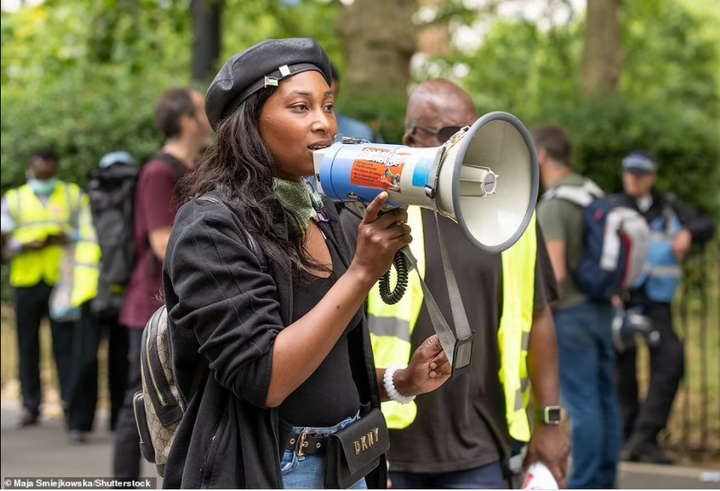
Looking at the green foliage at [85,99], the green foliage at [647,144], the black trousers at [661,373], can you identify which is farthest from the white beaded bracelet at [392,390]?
the green foliage at [647,144]

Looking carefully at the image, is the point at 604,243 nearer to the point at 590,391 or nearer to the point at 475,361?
the point at 590,391

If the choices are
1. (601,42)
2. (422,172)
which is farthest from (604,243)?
(601,42)

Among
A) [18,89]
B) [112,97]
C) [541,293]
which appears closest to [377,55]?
[112,97]

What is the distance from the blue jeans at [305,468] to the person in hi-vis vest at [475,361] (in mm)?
917

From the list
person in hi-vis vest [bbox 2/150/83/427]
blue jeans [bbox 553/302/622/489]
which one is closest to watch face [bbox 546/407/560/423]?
blue jeans [bbox 553/302/622/489]

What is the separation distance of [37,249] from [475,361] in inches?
208

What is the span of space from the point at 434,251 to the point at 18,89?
9032 mm

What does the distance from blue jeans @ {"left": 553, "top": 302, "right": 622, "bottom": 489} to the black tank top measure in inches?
141

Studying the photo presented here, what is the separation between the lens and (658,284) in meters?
6.83

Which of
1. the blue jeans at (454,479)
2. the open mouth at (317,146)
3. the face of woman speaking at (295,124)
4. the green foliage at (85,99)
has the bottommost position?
the blue jeans at (454,479)

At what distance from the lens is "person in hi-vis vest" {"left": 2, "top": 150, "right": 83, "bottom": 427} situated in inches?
307

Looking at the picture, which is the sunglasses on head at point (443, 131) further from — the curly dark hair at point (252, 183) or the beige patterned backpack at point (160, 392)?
the beige patterned backpack at point (160, 392)

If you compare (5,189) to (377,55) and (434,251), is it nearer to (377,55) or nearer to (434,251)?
(377,55)

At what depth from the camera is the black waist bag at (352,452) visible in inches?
93.5
